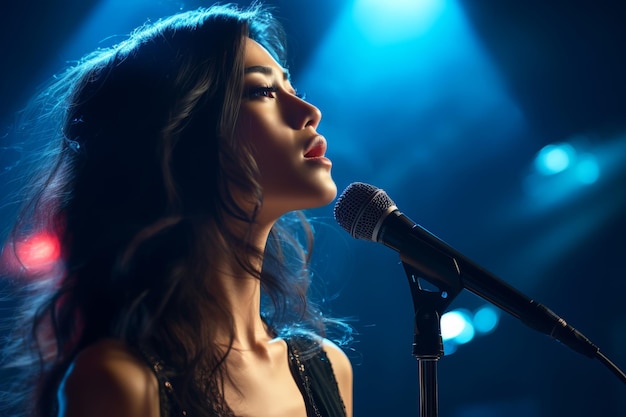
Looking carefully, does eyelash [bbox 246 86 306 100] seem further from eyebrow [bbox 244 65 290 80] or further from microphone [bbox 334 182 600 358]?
microphone [bbox 334 182 600 358]


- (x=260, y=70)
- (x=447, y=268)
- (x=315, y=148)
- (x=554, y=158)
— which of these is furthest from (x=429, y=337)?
(x=554, y=158)

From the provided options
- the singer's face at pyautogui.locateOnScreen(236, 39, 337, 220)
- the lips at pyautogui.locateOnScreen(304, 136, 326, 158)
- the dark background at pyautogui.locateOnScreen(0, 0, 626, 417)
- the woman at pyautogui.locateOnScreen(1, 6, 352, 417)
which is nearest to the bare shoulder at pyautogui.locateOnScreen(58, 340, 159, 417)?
the woman at pyautogui.locateOnScreen(1, 6, 352, 417)

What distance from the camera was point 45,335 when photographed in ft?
4.35

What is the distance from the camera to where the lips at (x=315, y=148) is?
1.29m

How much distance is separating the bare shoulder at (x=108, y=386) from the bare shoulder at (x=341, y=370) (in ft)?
1.99

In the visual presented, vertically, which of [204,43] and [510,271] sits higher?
[510,271]

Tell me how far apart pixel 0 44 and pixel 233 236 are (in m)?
1.78

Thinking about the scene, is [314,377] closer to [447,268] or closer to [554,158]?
[447,268]

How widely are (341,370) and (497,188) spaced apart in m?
2.19

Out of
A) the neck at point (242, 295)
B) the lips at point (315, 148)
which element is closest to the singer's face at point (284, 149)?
the lips at point (315, 148)

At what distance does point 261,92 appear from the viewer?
136 cm

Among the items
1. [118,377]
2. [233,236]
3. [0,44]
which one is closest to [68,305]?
[118,377]

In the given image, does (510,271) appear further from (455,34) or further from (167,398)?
(167,398)

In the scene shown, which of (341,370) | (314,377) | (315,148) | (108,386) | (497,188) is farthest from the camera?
(497,188)
